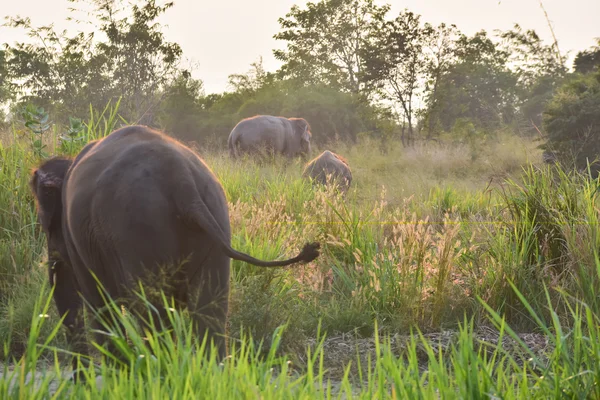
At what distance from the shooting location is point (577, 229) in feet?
16.6

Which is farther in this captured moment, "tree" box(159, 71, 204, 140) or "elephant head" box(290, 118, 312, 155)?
"tree" box(159, 71, 204, 140)

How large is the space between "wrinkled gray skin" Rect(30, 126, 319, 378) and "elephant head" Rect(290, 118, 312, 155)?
16.1 m

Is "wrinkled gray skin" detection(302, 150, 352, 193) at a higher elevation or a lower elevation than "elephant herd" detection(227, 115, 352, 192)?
lower

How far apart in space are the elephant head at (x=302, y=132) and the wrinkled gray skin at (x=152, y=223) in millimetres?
16149

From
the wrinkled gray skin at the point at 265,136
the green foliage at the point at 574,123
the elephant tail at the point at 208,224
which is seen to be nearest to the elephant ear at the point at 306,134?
the wrinkled gray skin at the point at 265,136

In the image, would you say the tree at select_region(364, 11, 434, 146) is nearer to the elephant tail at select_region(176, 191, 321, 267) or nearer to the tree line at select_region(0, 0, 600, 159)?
the tree line at select_region(0, 0, 600, 159)

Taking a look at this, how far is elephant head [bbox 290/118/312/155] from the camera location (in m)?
19.4

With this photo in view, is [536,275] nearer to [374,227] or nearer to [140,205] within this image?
[374,227]

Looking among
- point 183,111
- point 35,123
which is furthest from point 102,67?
point 35,123

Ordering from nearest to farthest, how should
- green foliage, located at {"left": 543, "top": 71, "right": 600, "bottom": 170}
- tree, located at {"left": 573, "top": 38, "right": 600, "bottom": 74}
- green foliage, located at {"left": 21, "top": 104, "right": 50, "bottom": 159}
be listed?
green foliage, located at {"left": 21, "top": 104, "right": 50, "bottom": 159} < green foliage, located at {"left": 543, "top": 71, "right": 600, "bottom": 170} < tree, located at {"left": 573, "top": 38, "right": 600, "bottom": 74}

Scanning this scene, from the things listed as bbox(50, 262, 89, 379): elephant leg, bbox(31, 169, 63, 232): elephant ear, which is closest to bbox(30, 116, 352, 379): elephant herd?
bbox(31, 169, 63, 232): elephant ear

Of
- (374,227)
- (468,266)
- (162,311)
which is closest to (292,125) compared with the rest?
(374,227)

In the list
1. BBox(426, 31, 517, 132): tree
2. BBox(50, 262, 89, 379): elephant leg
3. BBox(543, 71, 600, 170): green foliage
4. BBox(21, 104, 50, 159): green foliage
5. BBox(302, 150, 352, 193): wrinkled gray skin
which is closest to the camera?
BBox(50, 262, 89, 379): elephant leg

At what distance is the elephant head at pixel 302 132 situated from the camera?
1942cm
